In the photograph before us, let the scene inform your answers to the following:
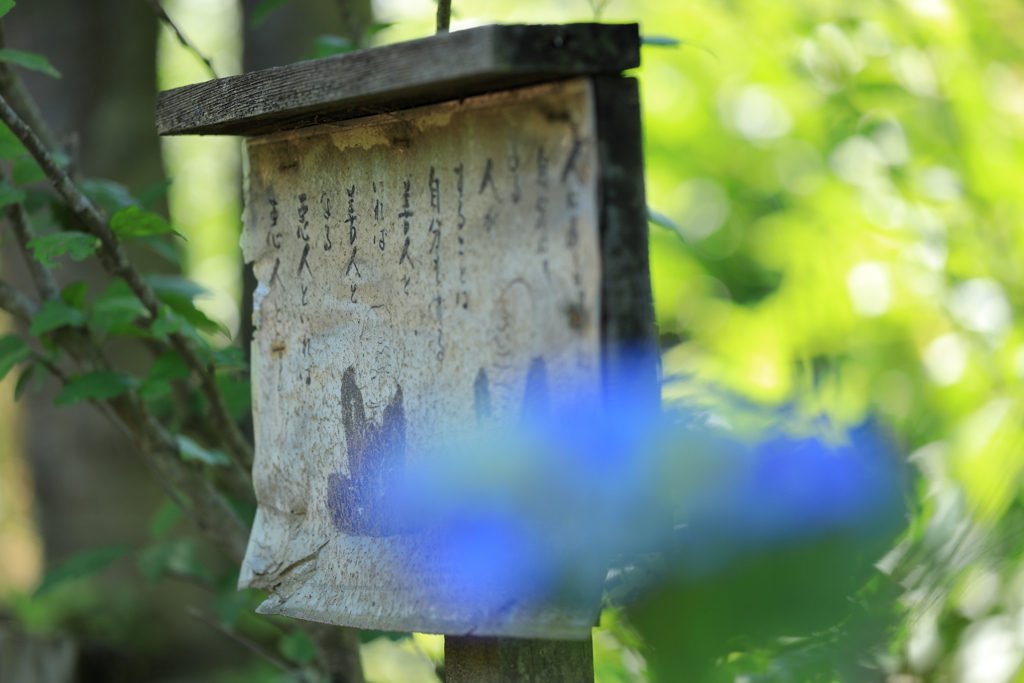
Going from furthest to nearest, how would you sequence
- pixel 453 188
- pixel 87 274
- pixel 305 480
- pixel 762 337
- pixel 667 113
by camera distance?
1. pixel 667 113
2. pixel 87 274
3. pixel 762 337
4. pixel 305 480
5. pixel 453 188

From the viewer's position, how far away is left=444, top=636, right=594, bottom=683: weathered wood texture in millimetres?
831

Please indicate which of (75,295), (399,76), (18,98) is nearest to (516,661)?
(399,76)

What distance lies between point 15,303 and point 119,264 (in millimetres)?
250

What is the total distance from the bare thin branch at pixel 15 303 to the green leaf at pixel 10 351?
0.11 feet

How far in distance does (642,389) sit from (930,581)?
30cm

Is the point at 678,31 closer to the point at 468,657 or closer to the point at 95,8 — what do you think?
the point at 95,8

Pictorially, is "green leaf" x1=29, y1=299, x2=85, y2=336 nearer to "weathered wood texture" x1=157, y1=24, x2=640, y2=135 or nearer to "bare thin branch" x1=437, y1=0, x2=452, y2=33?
"weathered wood texture" x1=157, y1=24, x2=640, y2=135

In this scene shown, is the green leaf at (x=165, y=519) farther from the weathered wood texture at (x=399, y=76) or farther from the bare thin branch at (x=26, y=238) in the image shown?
the weathered wood texture at (x=399, y=76)

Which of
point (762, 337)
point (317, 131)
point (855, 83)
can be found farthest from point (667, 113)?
point (317, 131)

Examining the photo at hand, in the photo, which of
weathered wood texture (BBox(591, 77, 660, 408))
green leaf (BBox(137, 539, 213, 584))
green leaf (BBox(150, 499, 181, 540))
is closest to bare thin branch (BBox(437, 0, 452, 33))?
weathered wood texture (BBox(591, 77, 660, 408))

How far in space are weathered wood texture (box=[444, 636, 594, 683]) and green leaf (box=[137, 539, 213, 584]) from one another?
2.52 feet

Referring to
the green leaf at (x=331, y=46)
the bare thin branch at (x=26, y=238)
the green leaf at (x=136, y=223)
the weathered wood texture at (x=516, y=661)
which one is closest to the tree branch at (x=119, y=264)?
the green leaf at (x=136, y=223)

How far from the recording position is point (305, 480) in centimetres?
92

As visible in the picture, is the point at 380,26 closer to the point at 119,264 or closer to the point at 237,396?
the point at 119,264
